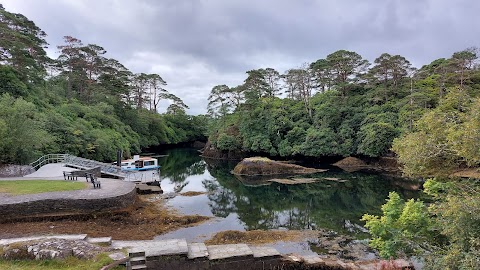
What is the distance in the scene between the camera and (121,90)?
54438 mm

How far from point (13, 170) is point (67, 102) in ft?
78.9

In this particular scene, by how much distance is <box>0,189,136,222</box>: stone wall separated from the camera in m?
14.7

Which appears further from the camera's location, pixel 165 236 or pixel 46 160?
pixel 46 160

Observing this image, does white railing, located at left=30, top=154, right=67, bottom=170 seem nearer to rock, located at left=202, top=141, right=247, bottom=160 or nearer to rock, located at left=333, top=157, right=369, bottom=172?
rock, located at left=202, top=141, right=247, bottom=160

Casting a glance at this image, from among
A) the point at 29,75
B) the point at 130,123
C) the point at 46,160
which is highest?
the point at 29,75

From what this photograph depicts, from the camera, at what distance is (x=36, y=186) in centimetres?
1778

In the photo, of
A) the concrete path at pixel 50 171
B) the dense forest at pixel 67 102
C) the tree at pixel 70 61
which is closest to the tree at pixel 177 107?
the dense forest at pixel 67 102

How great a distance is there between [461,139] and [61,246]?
11.2 metres

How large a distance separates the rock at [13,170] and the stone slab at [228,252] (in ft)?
63.4

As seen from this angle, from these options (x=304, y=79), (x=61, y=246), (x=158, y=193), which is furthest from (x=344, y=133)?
(x=61, y=246)

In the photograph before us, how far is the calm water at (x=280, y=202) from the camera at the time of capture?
1759 cm

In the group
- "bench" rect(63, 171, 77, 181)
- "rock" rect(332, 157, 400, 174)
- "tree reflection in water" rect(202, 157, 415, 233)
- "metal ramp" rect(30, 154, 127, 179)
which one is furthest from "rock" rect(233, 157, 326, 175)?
→ "bench" rect(63, 171, 77, 181)

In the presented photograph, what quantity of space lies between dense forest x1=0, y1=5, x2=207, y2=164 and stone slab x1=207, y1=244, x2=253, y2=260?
18660 millimetres

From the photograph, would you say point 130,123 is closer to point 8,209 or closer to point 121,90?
point 121,90
